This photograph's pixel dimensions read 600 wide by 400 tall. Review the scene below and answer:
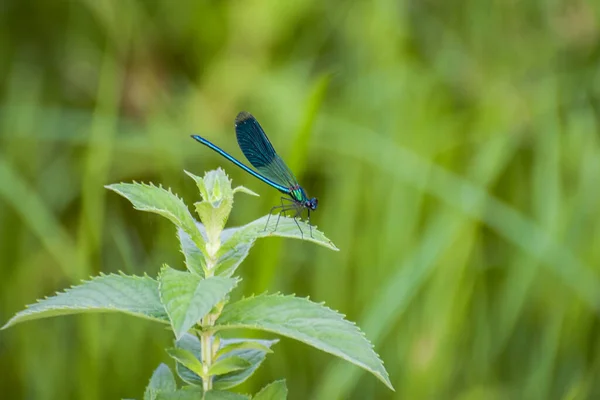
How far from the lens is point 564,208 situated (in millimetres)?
2539

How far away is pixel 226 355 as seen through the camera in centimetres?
86

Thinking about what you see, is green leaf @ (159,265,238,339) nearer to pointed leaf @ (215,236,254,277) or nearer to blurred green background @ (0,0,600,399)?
pointed leaf @ (215,236,254,277)

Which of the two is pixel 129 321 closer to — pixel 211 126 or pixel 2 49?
pixel 211 126

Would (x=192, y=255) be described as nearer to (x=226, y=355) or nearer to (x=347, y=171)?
(x=226, y=355)

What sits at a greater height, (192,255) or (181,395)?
(192,255)

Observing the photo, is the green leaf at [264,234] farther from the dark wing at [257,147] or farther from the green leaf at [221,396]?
the dark wing at [257,147]

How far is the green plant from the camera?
694 mm

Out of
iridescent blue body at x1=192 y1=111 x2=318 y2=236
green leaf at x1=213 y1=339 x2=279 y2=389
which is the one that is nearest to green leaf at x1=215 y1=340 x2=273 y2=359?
green leaf at x1=213 y1=339 x2=279 y2=389

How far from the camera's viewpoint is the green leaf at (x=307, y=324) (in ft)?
2.24

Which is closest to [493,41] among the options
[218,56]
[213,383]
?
[218,56]

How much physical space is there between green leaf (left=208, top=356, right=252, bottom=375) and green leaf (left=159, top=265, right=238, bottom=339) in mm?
107

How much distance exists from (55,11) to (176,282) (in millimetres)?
3080

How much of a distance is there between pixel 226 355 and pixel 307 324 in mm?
168

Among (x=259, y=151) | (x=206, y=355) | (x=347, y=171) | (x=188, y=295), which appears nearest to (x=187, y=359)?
(x=206, y=355)
